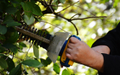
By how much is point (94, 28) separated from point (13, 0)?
56.5 inches

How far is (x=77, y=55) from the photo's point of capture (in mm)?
580

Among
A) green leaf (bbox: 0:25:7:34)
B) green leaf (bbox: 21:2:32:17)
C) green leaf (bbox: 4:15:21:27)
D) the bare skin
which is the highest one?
green leaf (bbox: 21:2:32:17)

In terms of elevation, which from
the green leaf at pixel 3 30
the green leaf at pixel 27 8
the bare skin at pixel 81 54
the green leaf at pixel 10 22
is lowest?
the bare skin at pixel 81 54

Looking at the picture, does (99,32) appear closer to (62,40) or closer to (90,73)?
(90,73)

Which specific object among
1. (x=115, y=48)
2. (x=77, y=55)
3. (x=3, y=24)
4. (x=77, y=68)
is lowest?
(x=77, y=68)

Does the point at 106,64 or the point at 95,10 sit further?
the point at 95,10

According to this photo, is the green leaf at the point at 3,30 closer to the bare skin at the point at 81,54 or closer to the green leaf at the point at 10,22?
the green leaf at the point at 10,22

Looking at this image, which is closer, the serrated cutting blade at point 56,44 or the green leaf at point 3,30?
the green leaf at point 3,30

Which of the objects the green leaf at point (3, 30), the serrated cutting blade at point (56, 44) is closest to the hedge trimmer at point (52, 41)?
the serrated cutting blade at point (56, 44)

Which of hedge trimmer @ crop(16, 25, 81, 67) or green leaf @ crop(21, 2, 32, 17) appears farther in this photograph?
hedge trimmer @ crop(16, 25, 81, 67)

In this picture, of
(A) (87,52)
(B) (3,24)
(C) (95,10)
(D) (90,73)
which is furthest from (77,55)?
(C) (95,10)

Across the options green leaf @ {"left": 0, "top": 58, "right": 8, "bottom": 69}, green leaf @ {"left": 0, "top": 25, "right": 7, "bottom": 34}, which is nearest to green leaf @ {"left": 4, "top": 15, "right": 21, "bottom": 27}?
green leaf @ {"left": 0, "top": 25, "right": 7, "bottom": 34}

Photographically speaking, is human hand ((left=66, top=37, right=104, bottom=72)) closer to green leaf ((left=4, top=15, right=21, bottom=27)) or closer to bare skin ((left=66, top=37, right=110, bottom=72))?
bare skin ((left=66, top=37, right=110, bottom=72))

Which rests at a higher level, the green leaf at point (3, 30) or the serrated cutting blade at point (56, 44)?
the green leaf at point (3, 30)
